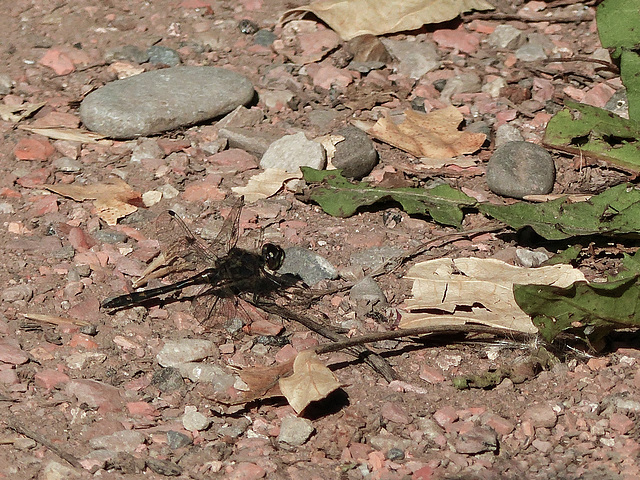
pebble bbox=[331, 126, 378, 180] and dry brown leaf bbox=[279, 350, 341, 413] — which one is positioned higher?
dry brown leaf bbox=[279, 350, 341, 413]

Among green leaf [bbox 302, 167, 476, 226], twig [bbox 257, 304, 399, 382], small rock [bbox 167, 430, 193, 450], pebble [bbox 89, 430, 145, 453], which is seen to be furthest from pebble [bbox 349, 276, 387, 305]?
pebble [bbox 89, 430, 145, 453]

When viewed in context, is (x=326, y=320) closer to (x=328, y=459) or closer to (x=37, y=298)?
(x=328, y=459)

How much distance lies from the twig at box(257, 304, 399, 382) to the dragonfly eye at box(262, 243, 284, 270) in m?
0.19

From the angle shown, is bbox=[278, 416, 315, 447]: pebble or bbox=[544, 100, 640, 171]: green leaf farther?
bbox=[544, 100, 640, 171]: green leaf

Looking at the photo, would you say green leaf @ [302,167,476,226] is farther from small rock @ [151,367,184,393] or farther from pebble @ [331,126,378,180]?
small rock @ [151,367,184,393]

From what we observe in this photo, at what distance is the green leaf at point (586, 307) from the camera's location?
2695 mm

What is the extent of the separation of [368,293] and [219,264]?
0.61 metres

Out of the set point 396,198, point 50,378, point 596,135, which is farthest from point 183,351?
point 596,135

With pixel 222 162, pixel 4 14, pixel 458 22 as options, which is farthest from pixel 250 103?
pixel 4 14

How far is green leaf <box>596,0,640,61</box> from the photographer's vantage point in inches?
150

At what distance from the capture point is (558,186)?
370cm

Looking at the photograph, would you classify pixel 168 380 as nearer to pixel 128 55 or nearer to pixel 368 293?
pixel 368 293

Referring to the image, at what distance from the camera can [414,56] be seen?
4.60 metres

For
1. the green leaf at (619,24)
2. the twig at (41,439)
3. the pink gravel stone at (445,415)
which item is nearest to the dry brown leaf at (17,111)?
the twig at (41,439)
